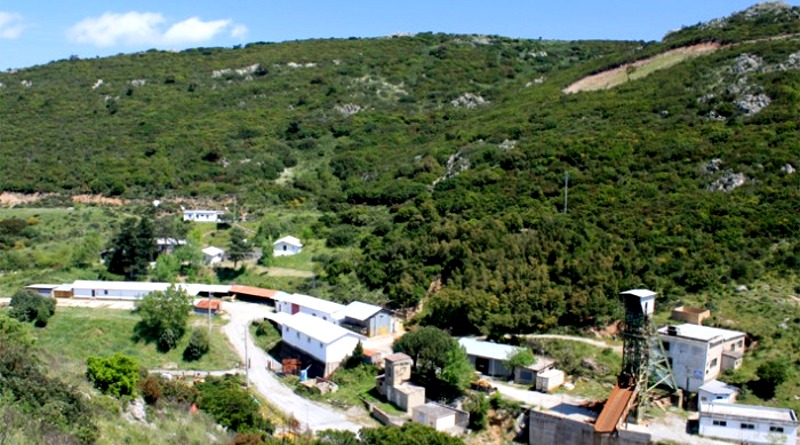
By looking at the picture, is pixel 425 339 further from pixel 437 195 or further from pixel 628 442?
pixel 437 195

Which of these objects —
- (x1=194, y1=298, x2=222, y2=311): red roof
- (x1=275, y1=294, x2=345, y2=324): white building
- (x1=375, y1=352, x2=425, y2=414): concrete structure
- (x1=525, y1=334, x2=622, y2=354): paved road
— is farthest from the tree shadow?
(x1=525, y1=334, x2=622, y2=354): paved road

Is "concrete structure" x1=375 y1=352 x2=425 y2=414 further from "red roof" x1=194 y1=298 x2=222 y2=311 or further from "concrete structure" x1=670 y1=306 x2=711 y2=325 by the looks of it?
"red roof" x1=194 y1=298 x2=222 y2=311

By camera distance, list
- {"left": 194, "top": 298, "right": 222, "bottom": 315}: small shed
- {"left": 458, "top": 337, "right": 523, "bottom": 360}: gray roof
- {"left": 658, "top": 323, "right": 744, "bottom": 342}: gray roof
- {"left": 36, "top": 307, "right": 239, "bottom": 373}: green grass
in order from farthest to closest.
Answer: {"left": 194, "top": 298, "right": 222, "bottom": 315}: small shed
{"left": 36, "top": 307, "right": 239, "bottom": 373}: green grass
{"left": 458, "top": 337, "right": 523, "bottom": 360}: gray roof
{"left": 658, "top": 323, "right": 744, "bottom": 342}: gray roof

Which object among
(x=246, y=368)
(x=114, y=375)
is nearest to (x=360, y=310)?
(x=246, y=368)

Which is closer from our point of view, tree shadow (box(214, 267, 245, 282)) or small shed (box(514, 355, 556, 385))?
small shed (box(514, 355, 556, 385))

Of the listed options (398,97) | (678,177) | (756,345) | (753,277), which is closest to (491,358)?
(756,345)

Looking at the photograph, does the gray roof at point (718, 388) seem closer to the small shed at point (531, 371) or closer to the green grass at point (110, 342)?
the small shed at point (531, 371)
